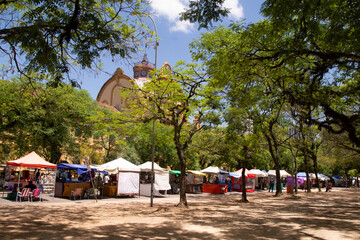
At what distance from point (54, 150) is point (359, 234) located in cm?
2437

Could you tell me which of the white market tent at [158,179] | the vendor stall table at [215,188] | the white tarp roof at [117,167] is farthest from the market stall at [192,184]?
the white tarp roof at [117,167]

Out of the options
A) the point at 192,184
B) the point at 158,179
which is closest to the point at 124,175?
the point at 158,179

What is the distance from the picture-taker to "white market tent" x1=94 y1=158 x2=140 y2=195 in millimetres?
21531

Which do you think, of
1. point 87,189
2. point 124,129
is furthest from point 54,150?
point 124,129

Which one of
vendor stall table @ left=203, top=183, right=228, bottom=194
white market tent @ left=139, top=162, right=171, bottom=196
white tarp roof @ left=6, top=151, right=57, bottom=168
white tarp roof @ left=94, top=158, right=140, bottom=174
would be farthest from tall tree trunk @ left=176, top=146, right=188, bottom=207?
vendor stall table @ left=203, top=183, right=228, bottom=194

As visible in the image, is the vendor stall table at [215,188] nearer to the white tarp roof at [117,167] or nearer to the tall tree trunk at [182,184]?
the white tarp roof at [117,167]

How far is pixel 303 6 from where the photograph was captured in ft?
22.9

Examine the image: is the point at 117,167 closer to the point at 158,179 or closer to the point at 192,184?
the point at 158,179

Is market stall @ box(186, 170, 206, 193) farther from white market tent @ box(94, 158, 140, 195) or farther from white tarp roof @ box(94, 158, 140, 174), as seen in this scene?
white tarp roof @ box(94, 158, 140, 174)

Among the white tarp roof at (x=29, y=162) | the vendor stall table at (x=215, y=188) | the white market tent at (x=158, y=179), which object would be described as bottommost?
the vendor stall table at (x=215, y=188)

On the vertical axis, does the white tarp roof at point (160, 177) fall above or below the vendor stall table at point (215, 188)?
above

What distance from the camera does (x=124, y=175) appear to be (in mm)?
22125

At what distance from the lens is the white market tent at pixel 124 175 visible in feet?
70.6

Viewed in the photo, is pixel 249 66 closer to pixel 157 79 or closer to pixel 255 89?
pixel 255 89
